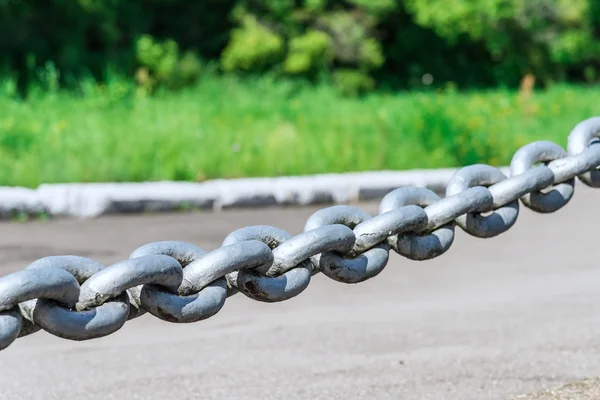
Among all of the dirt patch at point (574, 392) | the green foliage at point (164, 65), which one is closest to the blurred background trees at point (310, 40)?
the green foliage at point (164, 65)

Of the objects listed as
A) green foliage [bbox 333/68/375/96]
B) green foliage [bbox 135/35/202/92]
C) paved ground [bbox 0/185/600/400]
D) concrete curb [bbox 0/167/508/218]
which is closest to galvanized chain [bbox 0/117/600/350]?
paved ground [bbox 0/185/600/400]

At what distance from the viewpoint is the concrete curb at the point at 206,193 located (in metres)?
6.84

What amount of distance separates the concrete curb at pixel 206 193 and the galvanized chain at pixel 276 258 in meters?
4.75

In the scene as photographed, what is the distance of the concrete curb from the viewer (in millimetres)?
6836

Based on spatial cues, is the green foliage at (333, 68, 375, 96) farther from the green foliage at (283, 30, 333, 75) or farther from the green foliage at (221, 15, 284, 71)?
the green foliage at (221, 15, 284, 71)

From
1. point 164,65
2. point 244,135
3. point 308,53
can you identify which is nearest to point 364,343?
point 244,135

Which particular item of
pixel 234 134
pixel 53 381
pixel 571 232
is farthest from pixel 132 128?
pixel 53 381

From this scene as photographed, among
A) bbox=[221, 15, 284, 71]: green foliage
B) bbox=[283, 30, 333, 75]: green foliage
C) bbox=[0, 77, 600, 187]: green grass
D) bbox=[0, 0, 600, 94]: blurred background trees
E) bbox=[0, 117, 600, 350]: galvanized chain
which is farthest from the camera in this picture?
bbox=[283, 30, 333, 75]: green foliage

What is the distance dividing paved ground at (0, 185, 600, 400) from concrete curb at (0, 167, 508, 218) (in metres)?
0.83

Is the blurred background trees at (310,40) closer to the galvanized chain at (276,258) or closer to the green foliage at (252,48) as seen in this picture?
the green foliage at (252,48)

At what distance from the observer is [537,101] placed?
13.1 metres

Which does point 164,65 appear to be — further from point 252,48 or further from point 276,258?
point 276,258

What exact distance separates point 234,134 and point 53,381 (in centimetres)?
567

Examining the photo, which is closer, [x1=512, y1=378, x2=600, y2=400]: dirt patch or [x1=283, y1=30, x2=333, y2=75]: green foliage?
[x1=512, y1=378, x2=600, y2=400]: dirt patch
